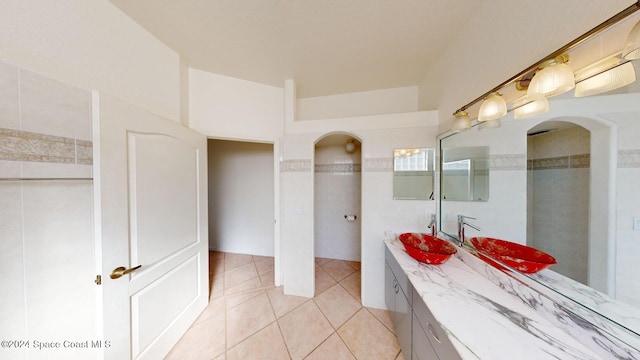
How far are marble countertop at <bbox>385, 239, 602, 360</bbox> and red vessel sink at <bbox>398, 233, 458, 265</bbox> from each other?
0.33ft

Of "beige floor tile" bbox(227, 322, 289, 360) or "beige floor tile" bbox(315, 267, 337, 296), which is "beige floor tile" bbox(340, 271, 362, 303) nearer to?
"beige floor tile" bbox(315, 267, 337, 296)

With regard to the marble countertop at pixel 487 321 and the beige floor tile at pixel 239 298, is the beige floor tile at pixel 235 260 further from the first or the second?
the marble countertop at pixel 487 321

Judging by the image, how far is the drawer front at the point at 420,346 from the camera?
0.90 metres

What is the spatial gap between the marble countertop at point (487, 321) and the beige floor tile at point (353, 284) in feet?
3.72

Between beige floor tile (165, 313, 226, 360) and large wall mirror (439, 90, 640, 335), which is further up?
large wall mirror (439, 90, 640, 335)

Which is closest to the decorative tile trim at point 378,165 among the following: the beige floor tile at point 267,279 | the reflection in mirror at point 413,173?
the reflection in mirror at point 413,173

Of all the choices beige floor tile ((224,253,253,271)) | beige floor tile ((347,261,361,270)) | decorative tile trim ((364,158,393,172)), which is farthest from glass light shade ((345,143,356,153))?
beige floor tile ((224,253,253,271))

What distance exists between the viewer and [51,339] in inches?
36.0

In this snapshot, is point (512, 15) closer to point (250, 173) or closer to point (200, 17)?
point (200, 17)

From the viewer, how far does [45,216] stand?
2.90 feet

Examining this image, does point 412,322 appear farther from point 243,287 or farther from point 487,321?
point 243,287

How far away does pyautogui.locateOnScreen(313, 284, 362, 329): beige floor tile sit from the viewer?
1.74 meters

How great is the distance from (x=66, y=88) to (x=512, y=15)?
2.46 m

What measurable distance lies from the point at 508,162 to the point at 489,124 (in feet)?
0.97
